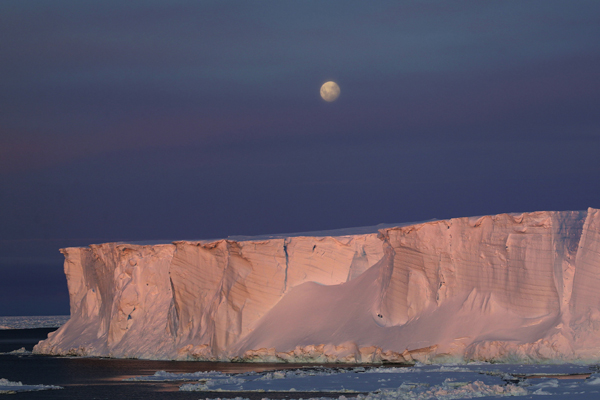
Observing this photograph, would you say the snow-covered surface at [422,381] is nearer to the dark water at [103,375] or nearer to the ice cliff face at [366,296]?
the dark water at [103,375]

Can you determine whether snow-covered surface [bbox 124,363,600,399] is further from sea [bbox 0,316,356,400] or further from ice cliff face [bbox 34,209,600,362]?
ice cliff face [bbox 34,209,600,362]

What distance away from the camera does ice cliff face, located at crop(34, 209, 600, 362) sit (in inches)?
972

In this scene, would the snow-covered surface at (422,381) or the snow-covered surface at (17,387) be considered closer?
the snow-covered surface at (422,381)

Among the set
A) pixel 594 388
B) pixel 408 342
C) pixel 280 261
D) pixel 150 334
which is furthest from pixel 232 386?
pixel 150 334

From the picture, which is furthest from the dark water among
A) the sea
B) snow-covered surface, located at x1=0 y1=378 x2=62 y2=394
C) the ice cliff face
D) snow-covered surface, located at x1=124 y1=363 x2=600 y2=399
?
the ice cliff face

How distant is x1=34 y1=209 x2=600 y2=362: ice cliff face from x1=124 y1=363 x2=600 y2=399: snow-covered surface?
1806mm

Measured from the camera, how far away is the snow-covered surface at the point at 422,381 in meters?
18.1

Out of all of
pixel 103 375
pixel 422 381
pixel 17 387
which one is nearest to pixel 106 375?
pixel 103 375

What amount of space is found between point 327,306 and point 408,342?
5.45 m

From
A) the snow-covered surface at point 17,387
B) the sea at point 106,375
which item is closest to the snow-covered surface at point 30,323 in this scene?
the sea at point 106,375

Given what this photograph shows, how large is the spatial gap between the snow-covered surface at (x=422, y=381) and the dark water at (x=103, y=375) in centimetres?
86

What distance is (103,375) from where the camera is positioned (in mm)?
28562

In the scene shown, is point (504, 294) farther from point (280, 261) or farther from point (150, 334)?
point (150, 334)

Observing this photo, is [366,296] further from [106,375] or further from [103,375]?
[103,375]
